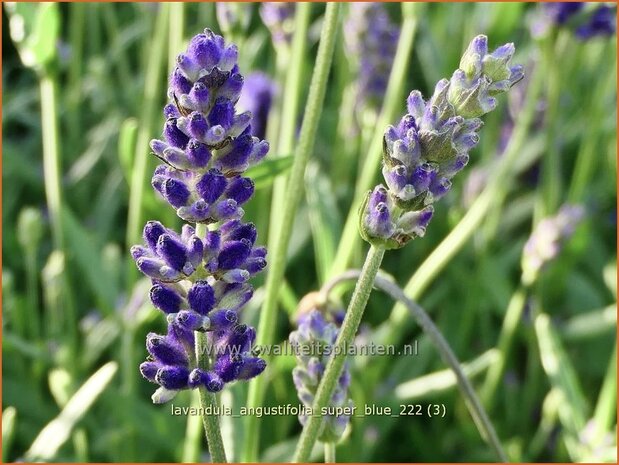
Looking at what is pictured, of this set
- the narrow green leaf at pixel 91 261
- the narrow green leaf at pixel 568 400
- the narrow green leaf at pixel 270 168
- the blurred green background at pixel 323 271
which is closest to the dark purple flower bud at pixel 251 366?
the narrow green leaf at pixel 270 168

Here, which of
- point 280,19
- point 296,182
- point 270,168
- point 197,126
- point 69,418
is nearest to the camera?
point 197,126

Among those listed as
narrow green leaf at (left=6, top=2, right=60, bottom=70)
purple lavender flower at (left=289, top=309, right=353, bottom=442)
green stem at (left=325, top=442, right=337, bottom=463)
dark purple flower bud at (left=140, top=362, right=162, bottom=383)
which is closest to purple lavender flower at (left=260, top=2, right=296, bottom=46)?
narrow green leaf at (left=6, top=2, right=60, bottom=70)

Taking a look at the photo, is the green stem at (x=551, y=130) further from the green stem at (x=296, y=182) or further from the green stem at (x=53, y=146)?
→ the green stem at (x=53, y=146)

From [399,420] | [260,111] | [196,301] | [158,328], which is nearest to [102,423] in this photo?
[158,328]

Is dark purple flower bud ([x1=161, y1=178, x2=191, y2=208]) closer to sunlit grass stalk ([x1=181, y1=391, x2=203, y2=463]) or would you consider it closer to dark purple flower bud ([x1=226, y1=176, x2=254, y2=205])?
dark purple flower bud ([x1=226, y1=176, x2=254, y2=205])

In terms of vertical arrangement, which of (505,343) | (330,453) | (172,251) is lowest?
(505,343)

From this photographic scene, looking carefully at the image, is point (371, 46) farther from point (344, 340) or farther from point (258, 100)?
point (344, 340)

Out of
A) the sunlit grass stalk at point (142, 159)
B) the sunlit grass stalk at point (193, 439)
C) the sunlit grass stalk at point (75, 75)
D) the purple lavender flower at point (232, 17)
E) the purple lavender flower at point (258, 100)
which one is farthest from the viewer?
the sunlit grass stalk at point (75, 75)

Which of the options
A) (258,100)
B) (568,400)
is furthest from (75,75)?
(568,400)
